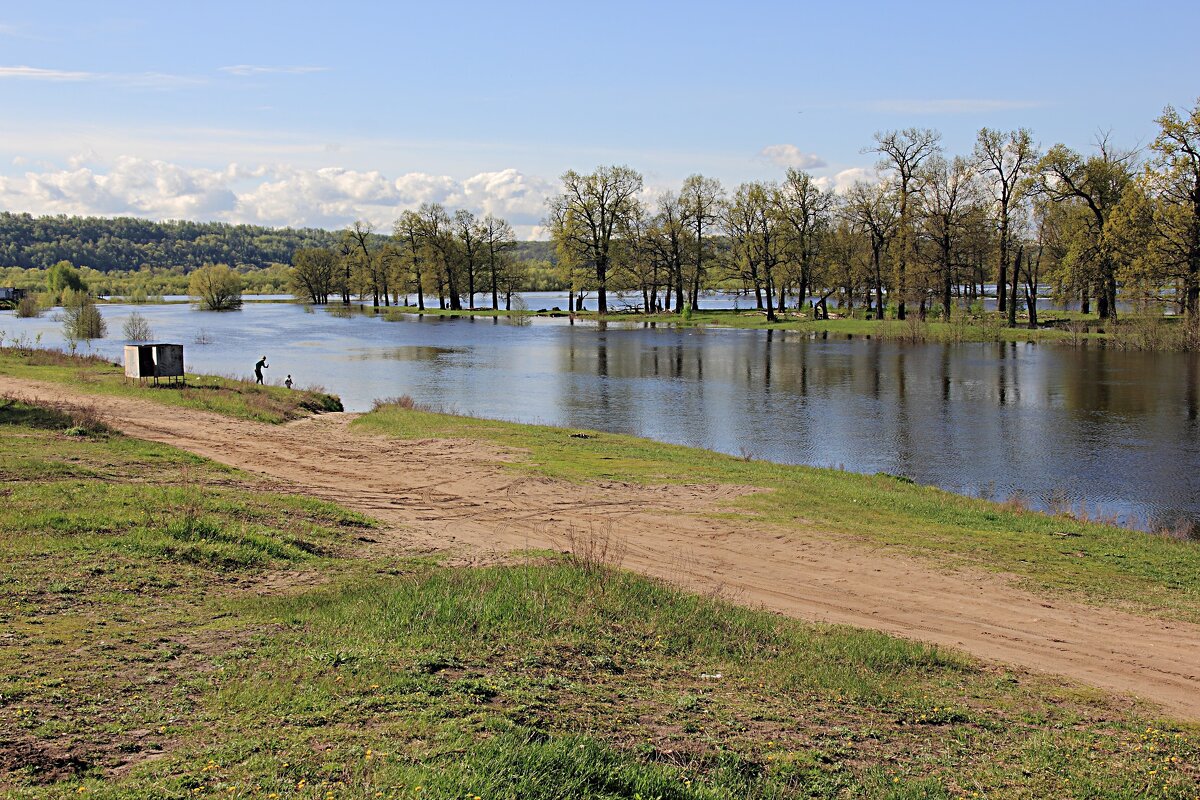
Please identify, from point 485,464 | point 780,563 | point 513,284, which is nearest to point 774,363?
point 485,464

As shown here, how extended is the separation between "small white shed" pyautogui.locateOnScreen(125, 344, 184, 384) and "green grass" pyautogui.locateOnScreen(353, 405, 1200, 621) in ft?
28.4

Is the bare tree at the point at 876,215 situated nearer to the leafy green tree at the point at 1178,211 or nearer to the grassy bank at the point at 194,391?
the leafy green tree at the point at 1178,211

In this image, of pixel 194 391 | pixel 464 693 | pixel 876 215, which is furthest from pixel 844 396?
pixel 876 215

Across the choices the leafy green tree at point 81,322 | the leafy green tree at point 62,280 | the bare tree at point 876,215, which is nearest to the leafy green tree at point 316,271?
the leafy green tree at point 62,280

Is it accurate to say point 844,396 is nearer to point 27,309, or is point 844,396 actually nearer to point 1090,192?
point 1090,192

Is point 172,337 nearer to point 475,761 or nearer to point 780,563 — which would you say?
point 780,563

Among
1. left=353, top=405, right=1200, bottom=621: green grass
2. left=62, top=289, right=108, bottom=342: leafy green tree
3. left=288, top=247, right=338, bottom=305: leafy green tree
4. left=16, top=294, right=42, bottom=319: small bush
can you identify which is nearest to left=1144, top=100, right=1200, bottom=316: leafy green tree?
left=353, top=405, right=1200, bottom=621: green grass

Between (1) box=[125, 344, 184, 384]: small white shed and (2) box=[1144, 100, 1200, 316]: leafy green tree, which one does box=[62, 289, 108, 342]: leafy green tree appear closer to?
(1) box=[125, 344, 184, 384]: small white shed

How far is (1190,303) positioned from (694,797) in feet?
178

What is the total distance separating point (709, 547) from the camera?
13.8 metres

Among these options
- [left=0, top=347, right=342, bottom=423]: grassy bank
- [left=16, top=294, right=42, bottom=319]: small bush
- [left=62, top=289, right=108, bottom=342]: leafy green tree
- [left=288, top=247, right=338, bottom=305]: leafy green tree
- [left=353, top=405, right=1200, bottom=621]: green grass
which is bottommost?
[left=353, top=405, right=1200, bottom=621]: green grass

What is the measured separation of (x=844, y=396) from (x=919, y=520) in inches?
770

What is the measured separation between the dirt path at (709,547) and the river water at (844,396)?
771 centimetres

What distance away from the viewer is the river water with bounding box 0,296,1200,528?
2225cm
